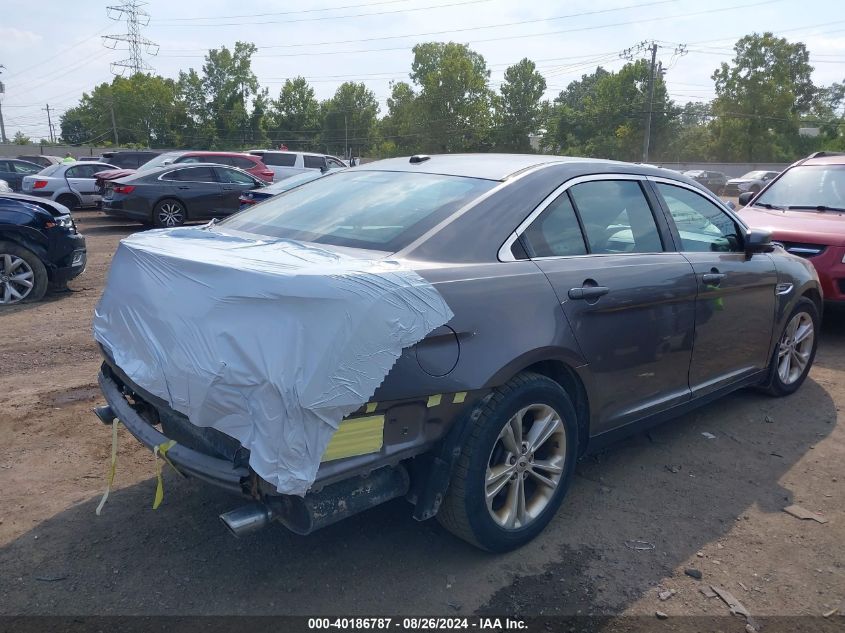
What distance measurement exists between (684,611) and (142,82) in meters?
87.4

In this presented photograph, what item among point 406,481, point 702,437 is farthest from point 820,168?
point 406,481

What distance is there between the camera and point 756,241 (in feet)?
14.6

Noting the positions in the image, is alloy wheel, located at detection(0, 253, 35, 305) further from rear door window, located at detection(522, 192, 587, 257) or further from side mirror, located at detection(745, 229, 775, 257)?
side mirror, located at detection(745, 229, 775, 257)

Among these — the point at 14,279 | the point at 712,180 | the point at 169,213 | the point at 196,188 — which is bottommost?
the point at 712,180

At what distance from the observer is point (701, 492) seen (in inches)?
147

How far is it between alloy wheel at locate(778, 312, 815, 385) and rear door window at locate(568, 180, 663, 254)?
183 cm

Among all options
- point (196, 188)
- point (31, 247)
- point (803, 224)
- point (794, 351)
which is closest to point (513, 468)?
point (794, 351)

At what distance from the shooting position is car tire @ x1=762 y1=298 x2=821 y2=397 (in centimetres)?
503

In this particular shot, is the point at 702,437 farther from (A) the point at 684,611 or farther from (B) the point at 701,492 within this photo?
(A) the point at 684,611

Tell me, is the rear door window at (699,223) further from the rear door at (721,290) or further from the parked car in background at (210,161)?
the parked car in background at (210,161)

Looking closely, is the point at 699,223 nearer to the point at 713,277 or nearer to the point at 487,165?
the point at 713,277

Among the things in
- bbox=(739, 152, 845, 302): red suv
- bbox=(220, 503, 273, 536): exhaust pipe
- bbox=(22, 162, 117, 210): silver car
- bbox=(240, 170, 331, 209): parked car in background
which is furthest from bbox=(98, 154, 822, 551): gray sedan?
bbox=(22, 162, 117, 210): silver car

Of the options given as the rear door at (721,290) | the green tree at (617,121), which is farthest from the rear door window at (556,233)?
the green tree at (617,121)

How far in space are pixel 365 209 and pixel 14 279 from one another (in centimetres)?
619
